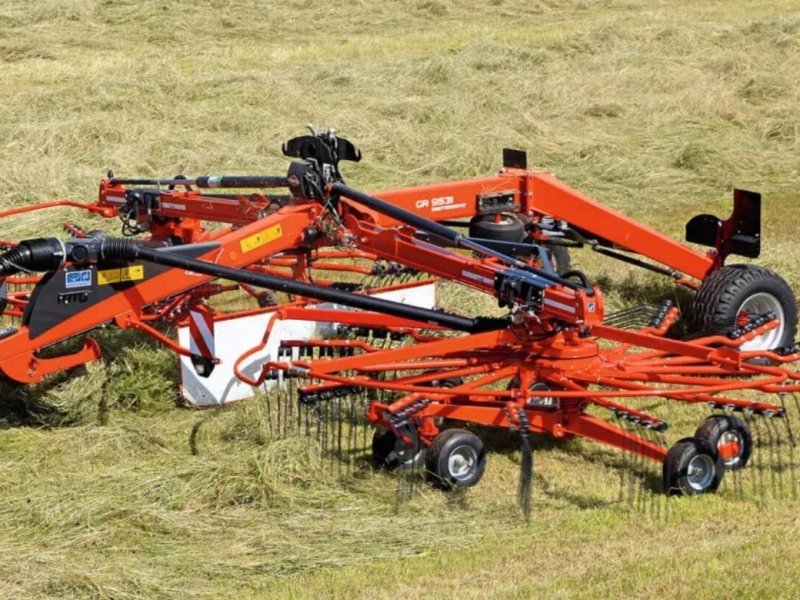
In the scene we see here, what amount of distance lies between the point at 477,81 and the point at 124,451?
1071 centimetres

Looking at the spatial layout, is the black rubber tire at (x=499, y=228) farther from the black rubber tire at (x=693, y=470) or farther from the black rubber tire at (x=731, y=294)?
the black rubber tire at (x=693, y=470)

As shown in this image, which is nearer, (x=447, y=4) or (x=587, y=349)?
(x=587, y=349)

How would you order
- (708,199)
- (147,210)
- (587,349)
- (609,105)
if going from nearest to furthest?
(587,349), (147,210), (708,199), (609,105)

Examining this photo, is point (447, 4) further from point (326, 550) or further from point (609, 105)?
point (326, 550)

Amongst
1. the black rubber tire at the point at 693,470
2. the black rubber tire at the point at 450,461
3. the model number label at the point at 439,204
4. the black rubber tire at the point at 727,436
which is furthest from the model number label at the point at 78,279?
the black rubber tire at the point at 727,436

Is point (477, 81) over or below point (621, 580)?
over

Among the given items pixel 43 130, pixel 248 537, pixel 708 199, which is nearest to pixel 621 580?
pixel 248 537

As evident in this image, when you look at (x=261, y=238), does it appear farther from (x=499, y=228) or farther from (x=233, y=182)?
(x=499, y=228)

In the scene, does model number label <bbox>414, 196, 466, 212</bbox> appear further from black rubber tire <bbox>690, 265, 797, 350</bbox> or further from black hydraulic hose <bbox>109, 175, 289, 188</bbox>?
black rubber tire <bbox>690, 265, 797, 350</bbox>

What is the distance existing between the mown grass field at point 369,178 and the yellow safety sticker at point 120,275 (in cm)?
101

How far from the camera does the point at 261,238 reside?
718 centimetres

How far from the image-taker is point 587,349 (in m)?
6.89


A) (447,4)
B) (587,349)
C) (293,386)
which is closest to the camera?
(587,349)

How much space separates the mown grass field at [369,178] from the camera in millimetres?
5645
